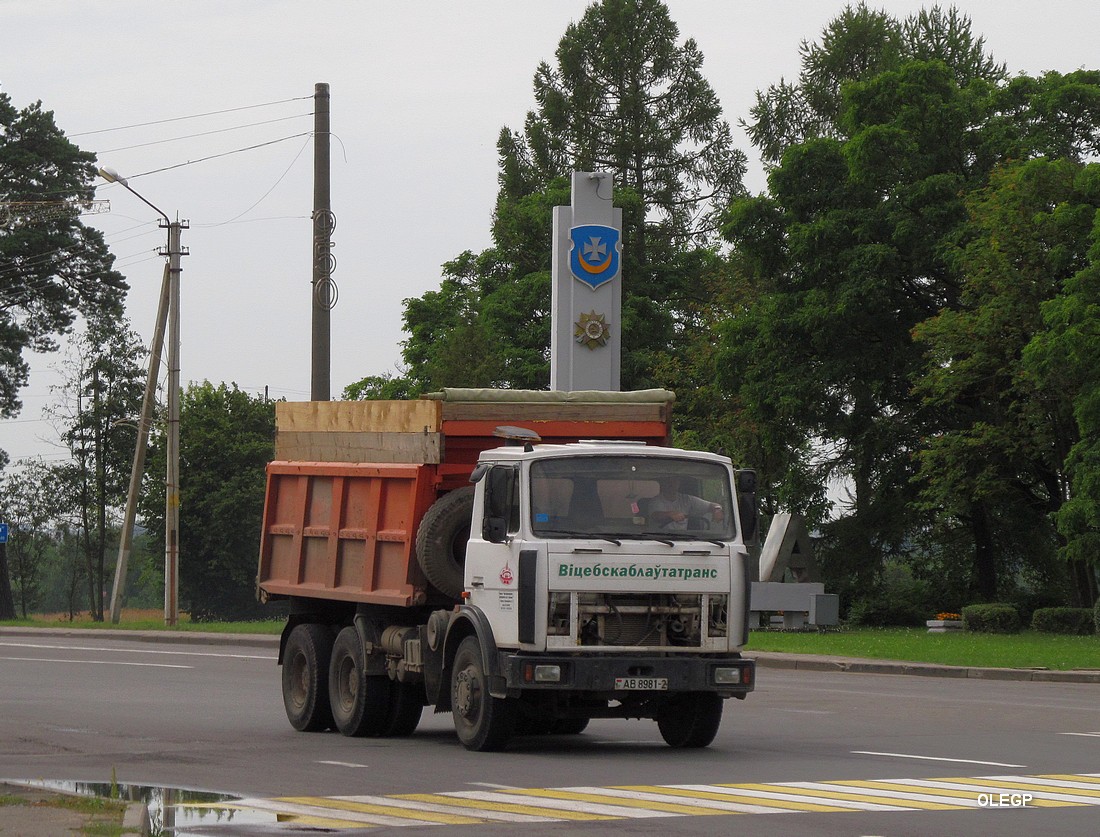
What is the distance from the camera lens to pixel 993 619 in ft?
140

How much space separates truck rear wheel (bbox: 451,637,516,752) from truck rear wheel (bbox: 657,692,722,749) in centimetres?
164

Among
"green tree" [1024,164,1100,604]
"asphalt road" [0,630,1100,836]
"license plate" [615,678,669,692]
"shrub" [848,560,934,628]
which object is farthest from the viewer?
"shrub" [848,560,934,628]

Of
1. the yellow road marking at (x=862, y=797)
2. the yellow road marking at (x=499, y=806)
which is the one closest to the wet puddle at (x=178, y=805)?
the yellow road marking at (x=499, y=806)

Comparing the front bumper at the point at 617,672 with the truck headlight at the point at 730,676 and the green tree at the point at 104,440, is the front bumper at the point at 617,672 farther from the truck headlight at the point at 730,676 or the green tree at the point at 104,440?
the green tree at the point at 104,440

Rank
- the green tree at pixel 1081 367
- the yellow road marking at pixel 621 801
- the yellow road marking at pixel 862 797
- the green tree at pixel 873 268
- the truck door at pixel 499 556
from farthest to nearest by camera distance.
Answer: the green tree at pixel 873 268
the green tree at pixel 1081 367
the truck door at pixel 499 556
the yellow road marking at pixel 862 797
the yellow road marking at pixel 621 801

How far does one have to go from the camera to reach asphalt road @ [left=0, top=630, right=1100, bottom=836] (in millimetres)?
10758

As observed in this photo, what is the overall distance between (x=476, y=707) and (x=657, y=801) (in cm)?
356

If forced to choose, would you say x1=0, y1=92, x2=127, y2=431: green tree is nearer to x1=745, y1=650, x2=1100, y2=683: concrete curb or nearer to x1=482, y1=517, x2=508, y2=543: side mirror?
x1=745, y1=650, x2=1100, y2=683: concrete curb

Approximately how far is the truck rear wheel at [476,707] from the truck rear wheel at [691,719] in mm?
1643

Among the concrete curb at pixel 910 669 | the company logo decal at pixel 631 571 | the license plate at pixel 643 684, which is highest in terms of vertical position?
the company logo decal at pixel 631 571

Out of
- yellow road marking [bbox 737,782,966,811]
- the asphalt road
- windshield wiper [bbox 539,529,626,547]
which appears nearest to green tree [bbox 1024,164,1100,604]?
the asphalt road

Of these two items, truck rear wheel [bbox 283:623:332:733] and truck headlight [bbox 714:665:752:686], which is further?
truck rear wheel [bbox 283:623:332:733]

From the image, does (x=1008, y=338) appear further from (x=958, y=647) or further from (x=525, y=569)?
(x=525, y=569)

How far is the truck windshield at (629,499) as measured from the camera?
14570mm
